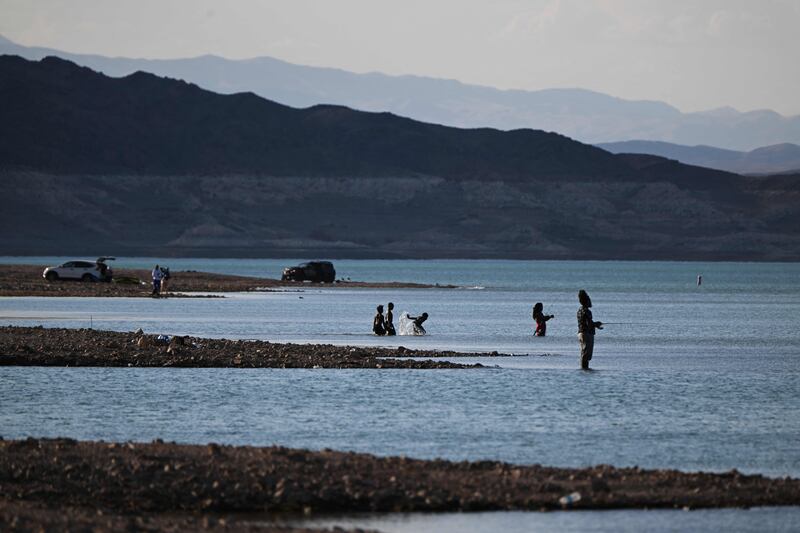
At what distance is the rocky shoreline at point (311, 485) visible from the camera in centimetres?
1850

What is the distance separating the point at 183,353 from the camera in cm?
3853

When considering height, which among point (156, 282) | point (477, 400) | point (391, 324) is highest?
point (156, 282)

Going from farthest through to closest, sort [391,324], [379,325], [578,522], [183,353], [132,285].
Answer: [132,285] < [391,324] < [379,325] < [183,353] < [578,522]

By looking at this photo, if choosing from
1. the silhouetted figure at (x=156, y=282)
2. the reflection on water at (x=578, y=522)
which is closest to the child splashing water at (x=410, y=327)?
the silhouetted figure at (x=156, y=282)

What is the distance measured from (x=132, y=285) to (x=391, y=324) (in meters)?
43.3

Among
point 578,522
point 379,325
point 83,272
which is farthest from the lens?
point 83,272

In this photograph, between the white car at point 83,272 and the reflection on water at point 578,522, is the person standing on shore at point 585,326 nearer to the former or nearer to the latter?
the reflection on water at point 578,522

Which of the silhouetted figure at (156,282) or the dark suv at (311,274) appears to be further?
the dark suv at (311,274)

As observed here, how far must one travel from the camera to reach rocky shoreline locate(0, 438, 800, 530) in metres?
18.5

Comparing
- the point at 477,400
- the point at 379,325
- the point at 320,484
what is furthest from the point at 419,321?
the point at 320,484

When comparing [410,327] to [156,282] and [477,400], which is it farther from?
[156,282]

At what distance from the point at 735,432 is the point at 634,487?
7058 mm

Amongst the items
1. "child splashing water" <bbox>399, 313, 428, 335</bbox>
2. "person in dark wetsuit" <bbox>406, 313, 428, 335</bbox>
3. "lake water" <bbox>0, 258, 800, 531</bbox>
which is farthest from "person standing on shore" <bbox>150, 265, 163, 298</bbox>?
"child splashing water" <bbox>399, 313, 428, 335</bbox>

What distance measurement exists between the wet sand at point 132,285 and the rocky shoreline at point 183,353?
37824 mm
